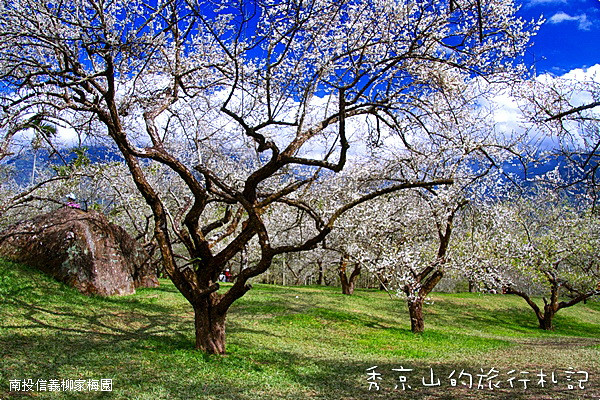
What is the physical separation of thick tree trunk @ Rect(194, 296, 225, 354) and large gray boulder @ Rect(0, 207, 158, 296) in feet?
17.9

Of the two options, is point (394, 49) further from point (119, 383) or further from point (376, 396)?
point (119, 383)

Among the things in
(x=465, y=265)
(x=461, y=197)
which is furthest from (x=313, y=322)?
(x=461, y=197)

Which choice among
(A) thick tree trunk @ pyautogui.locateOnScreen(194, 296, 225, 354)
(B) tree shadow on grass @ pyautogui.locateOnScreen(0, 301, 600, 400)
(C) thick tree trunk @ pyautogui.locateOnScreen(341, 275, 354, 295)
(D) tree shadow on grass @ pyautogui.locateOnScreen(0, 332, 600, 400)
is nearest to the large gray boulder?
(B) tree shadow on grass @ pyautogui.locateOnScreen(0, 301, 600, 400)

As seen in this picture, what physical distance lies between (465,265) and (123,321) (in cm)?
982

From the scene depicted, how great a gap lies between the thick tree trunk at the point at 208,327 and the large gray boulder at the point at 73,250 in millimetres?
5450

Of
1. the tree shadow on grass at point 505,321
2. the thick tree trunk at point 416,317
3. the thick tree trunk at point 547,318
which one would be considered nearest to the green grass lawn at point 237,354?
the thick tree trunk at point 416,317

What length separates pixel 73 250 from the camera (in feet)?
38.5

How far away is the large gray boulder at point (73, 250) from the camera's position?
11.4 metres

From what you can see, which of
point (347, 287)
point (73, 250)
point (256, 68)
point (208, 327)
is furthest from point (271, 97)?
point (347, 287)

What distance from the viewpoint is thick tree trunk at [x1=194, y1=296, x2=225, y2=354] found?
302 inches

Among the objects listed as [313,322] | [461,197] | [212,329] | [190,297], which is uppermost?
[461,197]

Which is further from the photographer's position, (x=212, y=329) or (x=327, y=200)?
(x=327, y=200)

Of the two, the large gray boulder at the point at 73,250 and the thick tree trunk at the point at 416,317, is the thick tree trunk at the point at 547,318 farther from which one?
the large gray boulder at the point at 73,250

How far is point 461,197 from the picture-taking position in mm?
12000
